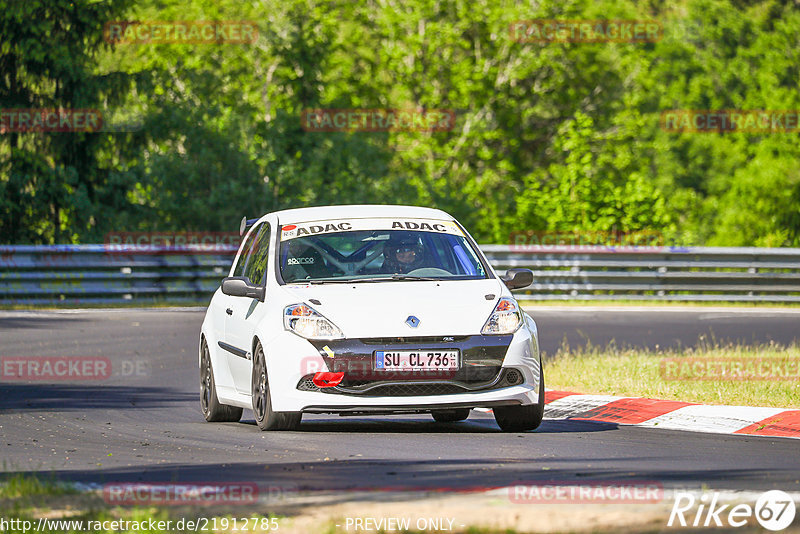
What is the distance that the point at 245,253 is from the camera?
12.0m

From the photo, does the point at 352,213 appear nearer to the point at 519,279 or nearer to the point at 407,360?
the point at 519,279

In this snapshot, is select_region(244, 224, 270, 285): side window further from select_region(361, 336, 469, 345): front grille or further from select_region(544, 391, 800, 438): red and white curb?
select_region(544, 391, 800, 438): red and white curb

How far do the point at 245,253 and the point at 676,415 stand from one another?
3.70 m

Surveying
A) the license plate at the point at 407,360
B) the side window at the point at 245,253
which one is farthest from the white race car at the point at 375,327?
the side window at the point at 245,253

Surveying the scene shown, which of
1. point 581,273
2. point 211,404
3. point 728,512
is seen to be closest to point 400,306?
point 211,404

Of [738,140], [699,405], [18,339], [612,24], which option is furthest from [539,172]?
[699,405]

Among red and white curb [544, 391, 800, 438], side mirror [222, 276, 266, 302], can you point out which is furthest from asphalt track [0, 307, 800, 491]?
side mirror [222, 276, 266, 302]

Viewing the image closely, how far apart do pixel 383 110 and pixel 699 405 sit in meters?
35.4

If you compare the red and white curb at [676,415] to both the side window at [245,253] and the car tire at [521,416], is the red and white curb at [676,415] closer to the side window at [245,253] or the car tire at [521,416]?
the car tire at [521,416]

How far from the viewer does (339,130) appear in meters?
42.0

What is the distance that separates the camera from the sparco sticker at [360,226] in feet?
36.0

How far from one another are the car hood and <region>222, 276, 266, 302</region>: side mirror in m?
0.28

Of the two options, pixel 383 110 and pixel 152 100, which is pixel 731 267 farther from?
pixel 383 110

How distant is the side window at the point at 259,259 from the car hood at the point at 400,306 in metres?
0.78
